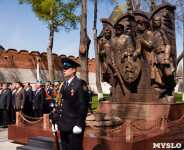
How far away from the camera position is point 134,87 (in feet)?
30.2

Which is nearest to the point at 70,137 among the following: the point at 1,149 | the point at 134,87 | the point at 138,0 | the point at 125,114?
the point at 1,149

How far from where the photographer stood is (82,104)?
149 inches

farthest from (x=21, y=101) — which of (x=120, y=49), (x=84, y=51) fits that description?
(x=84, y=51)

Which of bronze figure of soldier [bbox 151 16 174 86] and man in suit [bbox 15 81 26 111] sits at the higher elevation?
bronze figure of soldier [bbox 151 16 174 86]

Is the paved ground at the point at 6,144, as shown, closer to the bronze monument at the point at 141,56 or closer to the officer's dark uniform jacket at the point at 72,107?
the officer's dark uniform jacket at the point at 72,107

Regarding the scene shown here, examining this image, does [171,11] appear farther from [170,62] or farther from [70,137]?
[70,137]

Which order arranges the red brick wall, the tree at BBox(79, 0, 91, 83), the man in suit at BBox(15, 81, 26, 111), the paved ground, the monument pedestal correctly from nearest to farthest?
the paved ground → the monument pedestal → the man in suit at BBox(15, 81, 26, 111) → the tree at BBox(79, 0, 91, 83) → the red brick wall

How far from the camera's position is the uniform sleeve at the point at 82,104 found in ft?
12.1

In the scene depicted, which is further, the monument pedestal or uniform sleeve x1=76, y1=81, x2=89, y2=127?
the monument pedestal

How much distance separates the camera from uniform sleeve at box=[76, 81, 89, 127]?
3.70m

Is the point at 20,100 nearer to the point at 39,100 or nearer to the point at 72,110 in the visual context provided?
the point at 39,100

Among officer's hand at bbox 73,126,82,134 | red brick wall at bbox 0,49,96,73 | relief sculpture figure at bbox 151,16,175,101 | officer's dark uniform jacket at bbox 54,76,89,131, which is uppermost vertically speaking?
red brick wall at bbox 0,49,96,73

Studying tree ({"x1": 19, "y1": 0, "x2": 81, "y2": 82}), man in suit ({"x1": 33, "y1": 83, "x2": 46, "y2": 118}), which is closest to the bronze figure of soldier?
man in suit ({"x1": 33, "y1": 83, "x2": 46, "y2": 118})

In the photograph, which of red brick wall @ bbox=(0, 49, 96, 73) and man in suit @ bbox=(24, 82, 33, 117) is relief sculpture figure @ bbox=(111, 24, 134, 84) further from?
red brick wall @ bbox=(0, 49, 96, 73)
